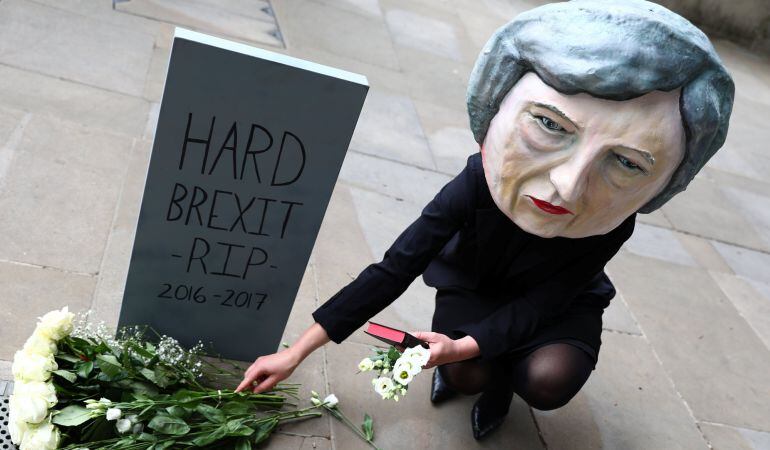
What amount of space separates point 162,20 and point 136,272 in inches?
112

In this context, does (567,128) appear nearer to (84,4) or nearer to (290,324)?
(290,324)

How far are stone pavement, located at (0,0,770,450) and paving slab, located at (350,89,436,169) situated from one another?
1 centimetres

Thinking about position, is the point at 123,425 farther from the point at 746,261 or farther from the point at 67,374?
the point at 746,261

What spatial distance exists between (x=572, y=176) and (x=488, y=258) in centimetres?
64

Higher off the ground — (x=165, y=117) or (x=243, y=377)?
(x=165, y=117)

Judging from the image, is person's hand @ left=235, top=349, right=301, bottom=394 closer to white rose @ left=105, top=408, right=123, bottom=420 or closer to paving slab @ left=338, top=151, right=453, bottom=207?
white rose @ left=105, top=408, right=123, bottom=420

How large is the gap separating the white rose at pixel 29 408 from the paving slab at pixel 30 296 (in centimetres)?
43

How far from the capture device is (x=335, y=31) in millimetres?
5453

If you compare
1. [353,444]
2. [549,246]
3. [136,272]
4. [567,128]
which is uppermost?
[567,128]

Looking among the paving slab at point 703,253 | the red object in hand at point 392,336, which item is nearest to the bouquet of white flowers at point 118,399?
the red object in hand at point 392,336

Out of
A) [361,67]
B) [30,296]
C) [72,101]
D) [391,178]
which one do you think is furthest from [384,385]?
[361,67]

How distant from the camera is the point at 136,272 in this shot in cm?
226

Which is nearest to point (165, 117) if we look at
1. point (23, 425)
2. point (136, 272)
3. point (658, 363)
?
point (136, 272)

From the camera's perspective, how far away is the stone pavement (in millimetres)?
2678
